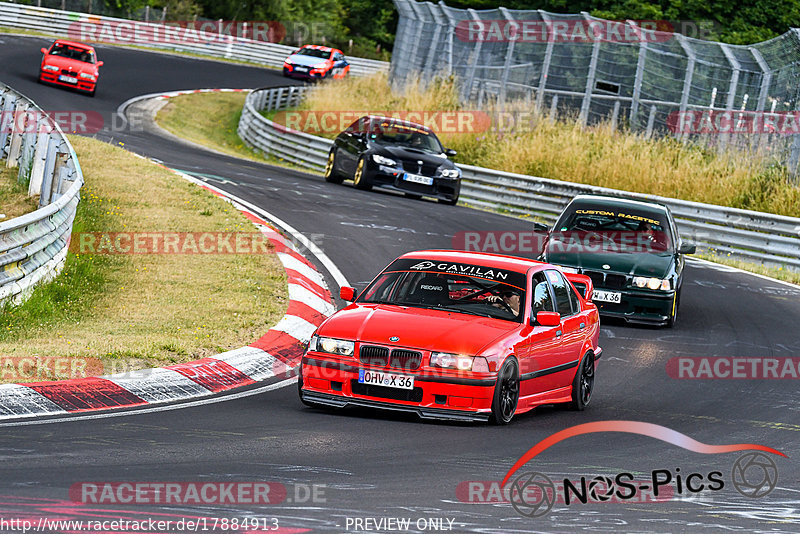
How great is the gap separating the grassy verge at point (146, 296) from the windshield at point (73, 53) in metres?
19.1

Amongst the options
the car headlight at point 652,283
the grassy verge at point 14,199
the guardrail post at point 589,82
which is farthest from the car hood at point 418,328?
the guardrail post at point 589,82

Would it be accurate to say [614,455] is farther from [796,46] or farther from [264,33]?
[264,33]

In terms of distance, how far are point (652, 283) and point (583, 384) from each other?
16.4 feet

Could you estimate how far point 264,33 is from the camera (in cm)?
7212

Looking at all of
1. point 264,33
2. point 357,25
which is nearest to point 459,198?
point 264,33

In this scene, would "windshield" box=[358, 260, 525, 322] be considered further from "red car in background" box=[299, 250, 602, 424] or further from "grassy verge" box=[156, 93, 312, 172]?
"grassy verge" box=[156, 93, 312, 172]

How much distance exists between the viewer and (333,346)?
9.34m

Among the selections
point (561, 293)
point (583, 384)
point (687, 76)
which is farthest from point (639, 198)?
point (583, 384)

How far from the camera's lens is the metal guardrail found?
53438mm

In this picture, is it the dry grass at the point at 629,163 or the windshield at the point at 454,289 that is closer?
the windshield at the point at 454,289

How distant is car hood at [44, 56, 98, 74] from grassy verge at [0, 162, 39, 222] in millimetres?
19750

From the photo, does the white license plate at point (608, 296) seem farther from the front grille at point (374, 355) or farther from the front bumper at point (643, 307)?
the front grille at point (374, 355)

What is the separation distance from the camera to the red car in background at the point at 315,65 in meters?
55.9

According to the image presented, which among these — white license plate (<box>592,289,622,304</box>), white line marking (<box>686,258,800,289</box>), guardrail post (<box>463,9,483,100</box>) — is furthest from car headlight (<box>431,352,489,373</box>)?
guardrail post (<box>463,9,483,100</box>)
